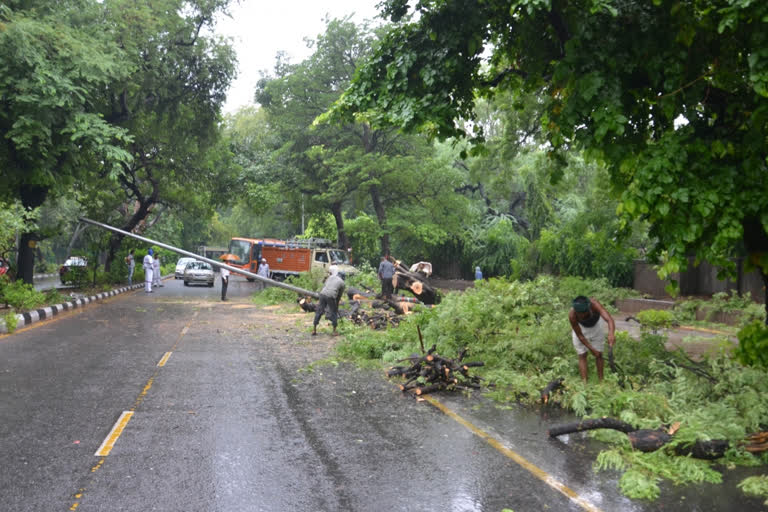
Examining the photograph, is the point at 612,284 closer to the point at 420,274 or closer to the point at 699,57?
the point at 420,274

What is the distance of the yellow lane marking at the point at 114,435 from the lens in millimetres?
5621

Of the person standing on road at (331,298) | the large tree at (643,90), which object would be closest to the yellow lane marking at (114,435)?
the large tree at (643,90)

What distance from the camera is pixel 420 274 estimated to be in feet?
66.1

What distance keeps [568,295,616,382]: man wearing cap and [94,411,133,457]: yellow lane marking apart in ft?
17.9

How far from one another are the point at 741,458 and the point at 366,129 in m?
29.9

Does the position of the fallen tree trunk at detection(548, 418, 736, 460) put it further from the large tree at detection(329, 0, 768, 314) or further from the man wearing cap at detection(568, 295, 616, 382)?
the man wearing cap at detection(568, 295, 616, 382)

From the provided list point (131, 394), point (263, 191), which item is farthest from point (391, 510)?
point (263, 191)

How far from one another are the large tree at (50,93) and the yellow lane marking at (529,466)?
1302 centimetres

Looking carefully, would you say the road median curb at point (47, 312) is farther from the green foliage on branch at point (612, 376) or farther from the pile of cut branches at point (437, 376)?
the pile of cut branches at point (437, 376)

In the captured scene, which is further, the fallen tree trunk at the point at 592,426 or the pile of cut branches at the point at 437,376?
the pile of cut branches at the point at 437,376

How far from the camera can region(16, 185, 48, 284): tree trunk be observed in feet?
63.2

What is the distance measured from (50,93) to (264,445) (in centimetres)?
1273

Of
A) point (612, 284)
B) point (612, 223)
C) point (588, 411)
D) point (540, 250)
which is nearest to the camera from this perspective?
point (588, 411)

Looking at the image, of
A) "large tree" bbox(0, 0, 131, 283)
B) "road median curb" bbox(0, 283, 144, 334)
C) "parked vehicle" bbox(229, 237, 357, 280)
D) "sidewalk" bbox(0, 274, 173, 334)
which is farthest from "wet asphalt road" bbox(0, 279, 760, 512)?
"parked vehicle" bbox(229, 237, 357, 280)
